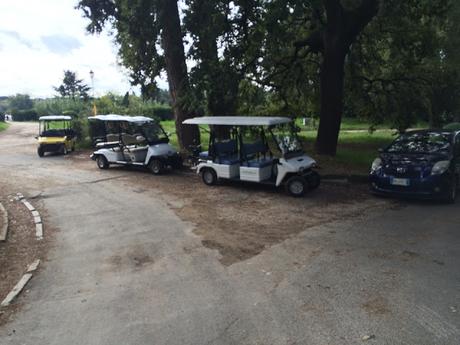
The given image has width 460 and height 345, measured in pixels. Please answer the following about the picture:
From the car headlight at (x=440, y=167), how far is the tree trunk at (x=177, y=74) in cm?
734

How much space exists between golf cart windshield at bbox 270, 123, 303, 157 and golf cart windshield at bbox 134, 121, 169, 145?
4.92m

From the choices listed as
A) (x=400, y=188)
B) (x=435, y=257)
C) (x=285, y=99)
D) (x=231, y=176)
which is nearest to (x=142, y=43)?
(x=231, y=176)

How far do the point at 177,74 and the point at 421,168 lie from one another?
9.41 m

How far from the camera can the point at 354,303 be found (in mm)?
5168

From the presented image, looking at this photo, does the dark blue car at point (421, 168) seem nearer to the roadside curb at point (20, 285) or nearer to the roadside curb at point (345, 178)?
the roadside curb at point (345, 178)

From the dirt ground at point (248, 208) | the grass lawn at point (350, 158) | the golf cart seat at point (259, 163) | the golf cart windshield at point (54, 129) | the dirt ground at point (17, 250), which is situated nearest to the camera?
the dirt ground at point (17, 250)

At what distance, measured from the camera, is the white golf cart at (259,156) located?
10.8m

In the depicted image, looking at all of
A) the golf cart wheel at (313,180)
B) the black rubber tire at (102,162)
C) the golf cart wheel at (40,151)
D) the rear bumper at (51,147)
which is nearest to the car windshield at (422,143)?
the golf cart wheel at (313,180)

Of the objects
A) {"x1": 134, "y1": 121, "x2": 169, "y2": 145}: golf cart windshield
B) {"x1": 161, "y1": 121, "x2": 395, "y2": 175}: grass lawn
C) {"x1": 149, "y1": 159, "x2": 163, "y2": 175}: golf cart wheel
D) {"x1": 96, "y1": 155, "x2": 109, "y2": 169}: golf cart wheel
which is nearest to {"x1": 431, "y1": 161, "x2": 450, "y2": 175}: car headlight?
{"x1": 161, "y1": 121, "x2": 395, "y2": 175}: grass lawn

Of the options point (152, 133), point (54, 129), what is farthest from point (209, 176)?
point (54, 129)

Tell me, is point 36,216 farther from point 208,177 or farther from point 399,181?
point 399,181

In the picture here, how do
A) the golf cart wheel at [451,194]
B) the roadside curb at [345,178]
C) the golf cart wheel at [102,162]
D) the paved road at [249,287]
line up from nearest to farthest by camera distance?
the paved road at [249,287] < the golf cart wheel at [451,194] < the roadside curb at [345,178] < the golf cart wheel at [102,162]

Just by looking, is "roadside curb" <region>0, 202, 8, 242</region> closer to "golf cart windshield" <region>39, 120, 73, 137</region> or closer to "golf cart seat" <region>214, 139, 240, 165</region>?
"golf cart seat" <region>214, 139, 240, 165</region>

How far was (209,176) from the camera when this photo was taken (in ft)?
40.4
